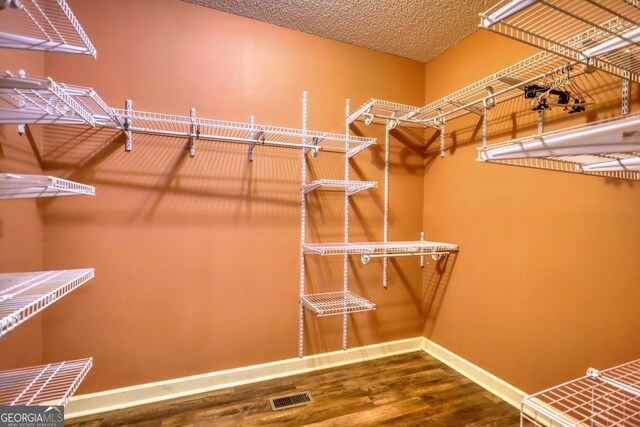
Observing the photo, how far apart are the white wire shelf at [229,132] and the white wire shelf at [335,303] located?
41.6 inches

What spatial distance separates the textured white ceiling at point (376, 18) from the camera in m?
1.86

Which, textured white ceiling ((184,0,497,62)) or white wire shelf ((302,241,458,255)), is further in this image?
white wire shelf ((302,241,458,255))

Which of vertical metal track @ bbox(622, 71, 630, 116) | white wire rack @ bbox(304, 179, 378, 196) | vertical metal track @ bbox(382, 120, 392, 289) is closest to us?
vertical metal track @ bbox(622, 71, 630, 116)

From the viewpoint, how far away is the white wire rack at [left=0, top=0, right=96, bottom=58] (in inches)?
35.3

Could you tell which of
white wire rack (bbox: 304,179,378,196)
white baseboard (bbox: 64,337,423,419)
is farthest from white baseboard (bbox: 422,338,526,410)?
white wire rack (bbox: 304,179,378,196)

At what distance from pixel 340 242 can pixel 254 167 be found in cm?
84

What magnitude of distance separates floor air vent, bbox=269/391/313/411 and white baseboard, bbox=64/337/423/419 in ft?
0.76

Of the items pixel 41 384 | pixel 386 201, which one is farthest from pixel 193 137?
pixel 386 201

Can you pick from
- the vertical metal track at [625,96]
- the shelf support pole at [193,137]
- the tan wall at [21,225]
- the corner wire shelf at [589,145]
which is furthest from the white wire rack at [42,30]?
A: the vertical metal track at [625,96]

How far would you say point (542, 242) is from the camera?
5.56ft

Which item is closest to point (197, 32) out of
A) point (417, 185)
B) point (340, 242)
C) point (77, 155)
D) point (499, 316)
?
point (77, 155)

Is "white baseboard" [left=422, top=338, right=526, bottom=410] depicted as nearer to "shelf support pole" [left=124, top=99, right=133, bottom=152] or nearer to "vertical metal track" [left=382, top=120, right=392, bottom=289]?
"vertical metal track" [left=382, top=120, right=392, bottom=289]

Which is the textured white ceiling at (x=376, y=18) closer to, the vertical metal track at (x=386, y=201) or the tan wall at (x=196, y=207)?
the tan wall at (x=196, y=207)

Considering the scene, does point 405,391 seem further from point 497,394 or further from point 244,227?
point 244,227
